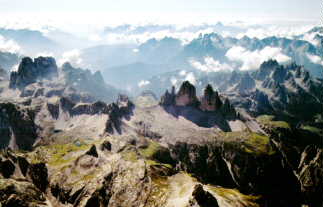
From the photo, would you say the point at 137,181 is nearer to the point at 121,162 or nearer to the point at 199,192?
the point at 121,162

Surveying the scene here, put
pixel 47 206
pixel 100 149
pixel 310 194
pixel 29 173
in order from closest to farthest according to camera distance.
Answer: pixel 47 206 → pixel 29 173 → pixel 100 149 → pixel 310 194

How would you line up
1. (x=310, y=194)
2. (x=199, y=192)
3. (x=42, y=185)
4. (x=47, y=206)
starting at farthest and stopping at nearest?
(x=310, y=194) < (x=42, y=185) < (x=47, y=206) < (x=199, y=192)

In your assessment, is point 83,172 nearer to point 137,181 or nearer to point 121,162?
point 121,162

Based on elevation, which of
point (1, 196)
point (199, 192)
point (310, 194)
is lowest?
point (310, 194)

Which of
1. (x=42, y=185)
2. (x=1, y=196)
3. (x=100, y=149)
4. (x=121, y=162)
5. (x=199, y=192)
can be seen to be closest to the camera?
(x=199, y=192)

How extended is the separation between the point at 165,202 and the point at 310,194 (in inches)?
6435

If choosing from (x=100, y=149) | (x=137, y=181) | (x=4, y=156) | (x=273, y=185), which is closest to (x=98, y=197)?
(x=137, y=181)

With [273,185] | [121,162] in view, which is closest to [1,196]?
[121,162]

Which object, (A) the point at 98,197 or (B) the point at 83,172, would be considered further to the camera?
(B) the point at 83,172

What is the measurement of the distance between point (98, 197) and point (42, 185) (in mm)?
43127

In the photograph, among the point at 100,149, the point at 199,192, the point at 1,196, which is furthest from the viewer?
the point at 100,149

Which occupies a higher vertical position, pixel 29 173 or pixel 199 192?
pixel 199 192

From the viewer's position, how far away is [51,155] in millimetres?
151625

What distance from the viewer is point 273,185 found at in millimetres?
195000
